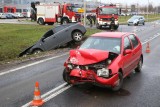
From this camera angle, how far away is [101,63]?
8414 mm

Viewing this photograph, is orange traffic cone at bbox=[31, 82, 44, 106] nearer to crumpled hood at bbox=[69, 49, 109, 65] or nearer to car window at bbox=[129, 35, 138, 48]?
crumpled hood at bbox=[69, 49, 109, 65]

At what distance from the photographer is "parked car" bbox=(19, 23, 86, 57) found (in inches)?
682

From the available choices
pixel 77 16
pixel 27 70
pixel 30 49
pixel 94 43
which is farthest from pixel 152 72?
pixel 77 16

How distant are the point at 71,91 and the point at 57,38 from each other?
32.7 feet

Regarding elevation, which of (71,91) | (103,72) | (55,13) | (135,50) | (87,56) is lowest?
(71,91)

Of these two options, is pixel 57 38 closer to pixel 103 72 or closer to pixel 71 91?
pixel 71 91

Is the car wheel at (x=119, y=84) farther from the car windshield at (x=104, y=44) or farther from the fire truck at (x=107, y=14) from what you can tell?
the fire truck at (x=107, y=14)

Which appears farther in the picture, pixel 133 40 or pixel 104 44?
pixel 133 40

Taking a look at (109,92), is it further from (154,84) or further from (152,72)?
(152,72)

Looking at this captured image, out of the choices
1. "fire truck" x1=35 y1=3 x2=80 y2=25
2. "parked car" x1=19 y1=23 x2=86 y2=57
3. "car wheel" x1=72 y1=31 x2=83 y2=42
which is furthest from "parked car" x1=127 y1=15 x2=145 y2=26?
"car wheel" x1=72 y1=31 x2=83 y2=42

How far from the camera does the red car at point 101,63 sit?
8180mm

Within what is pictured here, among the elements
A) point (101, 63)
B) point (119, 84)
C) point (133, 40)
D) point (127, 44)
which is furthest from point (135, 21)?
point (101, 63)

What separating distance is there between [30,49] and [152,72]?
784 cm

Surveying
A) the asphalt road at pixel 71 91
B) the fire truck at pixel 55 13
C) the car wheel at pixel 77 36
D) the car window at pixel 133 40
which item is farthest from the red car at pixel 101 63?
the fire truck at pixel 55 13
